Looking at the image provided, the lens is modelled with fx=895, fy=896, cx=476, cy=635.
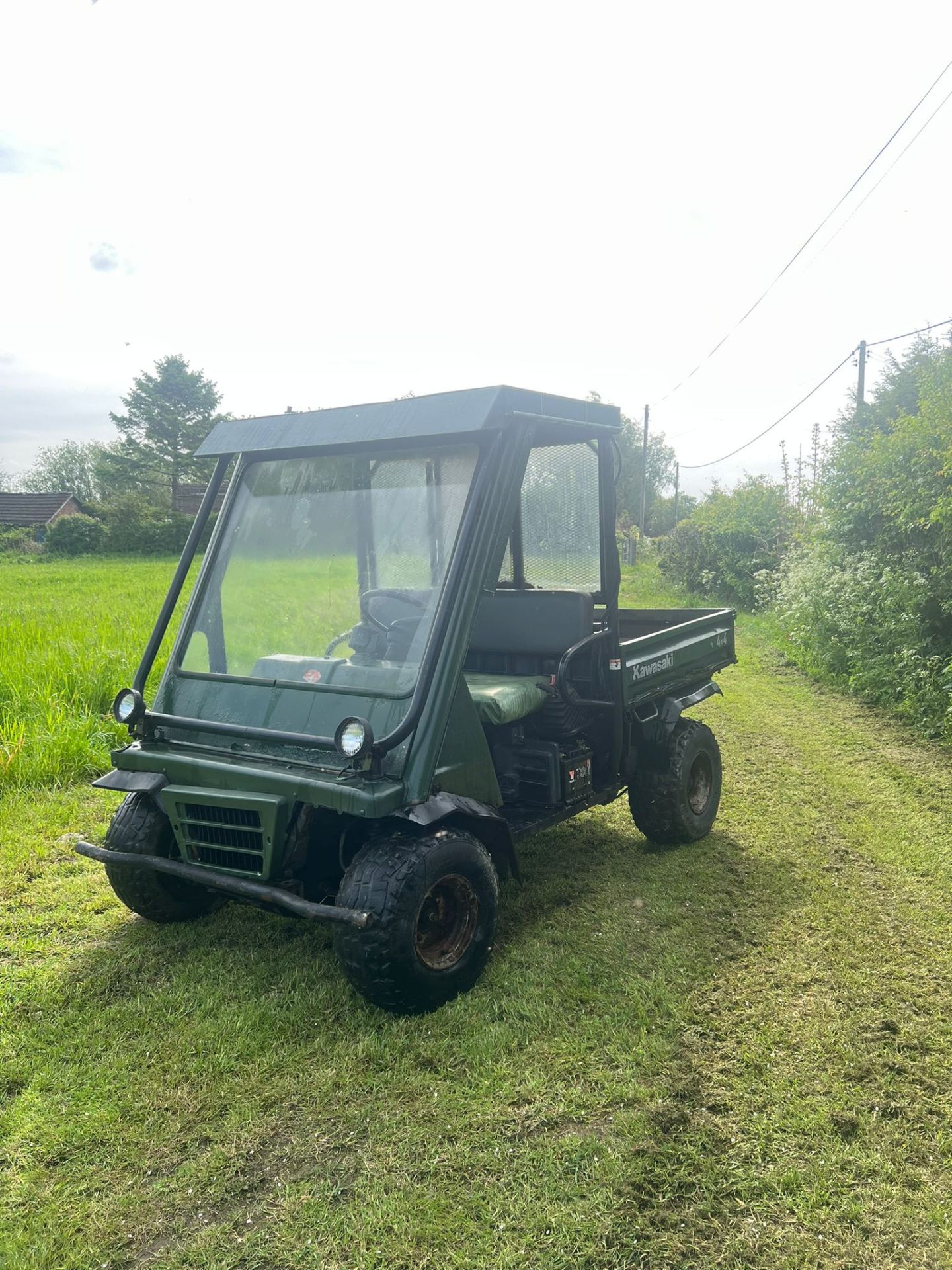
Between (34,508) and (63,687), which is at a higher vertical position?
(34,508)

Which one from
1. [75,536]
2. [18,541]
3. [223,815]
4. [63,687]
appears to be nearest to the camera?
[223,815]

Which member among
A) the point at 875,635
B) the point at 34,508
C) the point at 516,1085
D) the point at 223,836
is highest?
the point at 34,508

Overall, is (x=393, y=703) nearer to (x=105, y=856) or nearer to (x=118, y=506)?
(x=105, y=856)

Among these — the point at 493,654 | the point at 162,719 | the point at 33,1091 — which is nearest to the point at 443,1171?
the point at 33,1091

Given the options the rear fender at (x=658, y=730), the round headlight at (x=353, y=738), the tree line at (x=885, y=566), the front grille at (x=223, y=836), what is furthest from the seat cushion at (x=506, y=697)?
the tree line at (x=885, y=566)

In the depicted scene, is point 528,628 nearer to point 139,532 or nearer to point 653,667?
point 653,667

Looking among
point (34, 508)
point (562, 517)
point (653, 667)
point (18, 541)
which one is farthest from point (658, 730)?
point (34, 508)

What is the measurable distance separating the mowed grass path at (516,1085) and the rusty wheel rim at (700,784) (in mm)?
638

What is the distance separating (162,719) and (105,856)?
59 cm

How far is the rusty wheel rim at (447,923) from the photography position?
3.38 meters

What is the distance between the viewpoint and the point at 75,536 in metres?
35.7

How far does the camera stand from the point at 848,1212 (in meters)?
2.47

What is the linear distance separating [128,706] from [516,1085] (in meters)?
2.12

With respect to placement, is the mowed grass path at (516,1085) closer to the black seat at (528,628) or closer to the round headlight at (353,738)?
the round headlight at (353,738)
